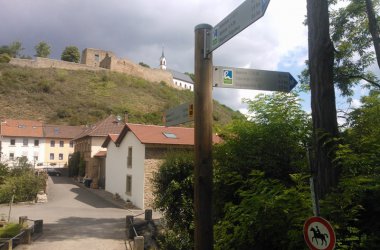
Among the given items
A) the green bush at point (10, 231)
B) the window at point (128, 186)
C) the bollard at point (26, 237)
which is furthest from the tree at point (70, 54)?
the bollard at point (26, 237)

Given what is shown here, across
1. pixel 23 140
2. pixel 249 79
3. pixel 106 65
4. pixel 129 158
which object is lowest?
pixel 129 158

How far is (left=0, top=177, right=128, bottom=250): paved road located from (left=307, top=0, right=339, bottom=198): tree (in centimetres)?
1109

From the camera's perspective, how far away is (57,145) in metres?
58.8

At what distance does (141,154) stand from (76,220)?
568cm

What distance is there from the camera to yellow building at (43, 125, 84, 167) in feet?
190

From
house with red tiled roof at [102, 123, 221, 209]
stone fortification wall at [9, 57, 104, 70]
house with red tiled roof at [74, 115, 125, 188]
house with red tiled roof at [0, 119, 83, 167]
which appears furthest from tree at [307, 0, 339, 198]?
stone fortification wall at [9, 57, 104, 70]

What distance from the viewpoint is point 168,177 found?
1315 centimetres

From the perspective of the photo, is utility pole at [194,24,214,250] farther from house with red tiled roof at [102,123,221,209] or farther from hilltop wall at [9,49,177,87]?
hilltop wall at [9,49,177,87]

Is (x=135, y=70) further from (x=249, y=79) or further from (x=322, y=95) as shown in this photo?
(x=249, y=79)

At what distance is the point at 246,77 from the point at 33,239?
14.8 metres

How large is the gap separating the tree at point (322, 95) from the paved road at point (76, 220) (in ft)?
36.4

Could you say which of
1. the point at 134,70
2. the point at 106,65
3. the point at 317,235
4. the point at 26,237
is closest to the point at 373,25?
the point at 317,235

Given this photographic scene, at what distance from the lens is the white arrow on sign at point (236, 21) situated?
285 cm

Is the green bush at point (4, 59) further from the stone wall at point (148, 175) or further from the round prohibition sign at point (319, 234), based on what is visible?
the round prohibition sign at point (319, 234)
